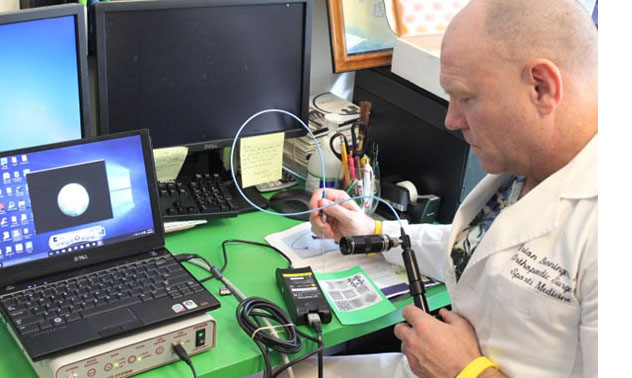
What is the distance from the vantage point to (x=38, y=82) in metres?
1.46

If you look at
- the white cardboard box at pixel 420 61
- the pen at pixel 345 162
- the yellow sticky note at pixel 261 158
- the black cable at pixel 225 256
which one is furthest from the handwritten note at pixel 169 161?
the white cardboard box at pixel 420 61

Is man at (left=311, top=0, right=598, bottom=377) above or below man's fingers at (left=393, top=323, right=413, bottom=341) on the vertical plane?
above

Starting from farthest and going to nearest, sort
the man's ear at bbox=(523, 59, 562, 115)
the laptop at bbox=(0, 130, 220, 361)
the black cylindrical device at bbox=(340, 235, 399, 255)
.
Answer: the black cylindrical device at bbox=(340, 235, 399, 255) < the laptop at bbox=(0, 130, 220, 361) < the man's ear at bbox=(523, 59, 562, 115)

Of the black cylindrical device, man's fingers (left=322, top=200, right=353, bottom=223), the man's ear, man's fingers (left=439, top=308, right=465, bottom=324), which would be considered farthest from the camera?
man's fingers (left=322, top=200, right=353, bottom=223)

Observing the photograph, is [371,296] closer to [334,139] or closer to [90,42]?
[334,139]

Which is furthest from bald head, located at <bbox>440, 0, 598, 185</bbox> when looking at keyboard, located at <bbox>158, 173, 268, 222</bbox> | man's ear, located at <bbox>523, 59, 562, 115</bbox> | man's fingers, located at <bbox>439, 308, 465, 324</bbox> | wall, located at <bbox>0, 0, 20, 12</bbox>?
wall, located at <bbox>0, 0, 20, 12</bbox>

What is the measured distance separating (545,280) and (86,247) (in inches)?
31.0

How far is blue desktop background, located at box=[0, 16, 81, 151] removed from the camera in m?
1.41

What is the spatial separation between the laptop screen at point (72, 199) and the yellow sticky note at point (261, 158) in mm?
368

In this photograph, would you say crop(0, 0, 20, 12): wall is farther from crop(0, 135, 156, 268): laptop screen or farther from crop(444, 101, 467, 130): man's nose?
crop(444, 101, 467, 130): man's nose

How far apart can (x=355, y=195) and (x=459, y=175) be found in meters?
0.25

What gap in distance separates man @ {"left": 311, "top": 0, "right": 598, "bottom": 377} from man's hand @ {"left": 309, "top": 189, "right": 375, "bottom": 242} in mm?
315

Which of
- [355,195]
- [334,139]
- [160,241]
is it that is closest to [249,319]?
[160,241]

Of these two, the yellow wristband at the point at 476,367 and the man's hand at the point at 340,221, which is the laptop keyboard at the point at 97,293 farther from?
the yellow wristband at the point at 476,367
